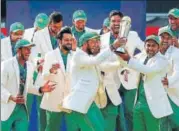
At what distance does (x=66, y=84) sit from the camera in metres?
11.0

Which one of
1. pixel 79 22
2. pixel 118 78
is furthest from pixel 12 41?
pixel 118 78

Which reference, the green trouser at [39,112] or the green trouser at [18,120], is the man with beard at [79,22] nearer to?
the green trouser at [39,112]

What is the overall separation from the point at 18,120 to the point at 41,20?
170 centimetres

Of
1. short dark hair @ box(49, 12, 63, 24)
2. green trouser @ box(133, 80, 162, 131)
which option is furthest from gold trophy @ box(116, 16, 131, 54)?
short dark hair @ box(49, 12, 63, 24)

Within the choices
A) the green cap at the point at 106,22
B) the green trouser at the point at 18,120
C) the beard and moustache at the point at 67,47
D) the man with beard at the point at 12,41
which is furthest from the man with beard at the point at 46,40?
the green trouser at the point at 18,120

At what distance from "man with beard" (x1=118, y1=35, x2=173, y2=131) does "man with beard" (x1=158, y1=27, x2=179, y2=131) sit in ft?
1.03

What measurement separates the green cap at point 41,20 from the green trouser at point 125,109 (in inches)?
51.1

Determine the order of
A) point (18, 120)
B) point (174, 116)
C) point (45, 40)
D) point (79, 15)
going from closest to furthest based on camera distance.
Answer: point (18, 120)
point (174, 116)
point (79, 15)
point (45, 40)

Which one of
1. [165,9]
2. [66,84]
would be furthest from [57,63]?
[165,9]

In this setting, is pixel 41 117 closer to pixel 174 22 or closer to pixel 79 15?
pixel 79 15

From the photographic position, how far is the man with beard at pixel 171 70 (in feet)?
36.8

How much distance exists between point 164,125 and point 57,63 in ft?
4.96

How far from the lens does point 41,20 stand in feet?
39.5

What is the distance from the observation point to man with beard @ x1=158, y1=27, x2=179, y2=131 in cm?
1122
